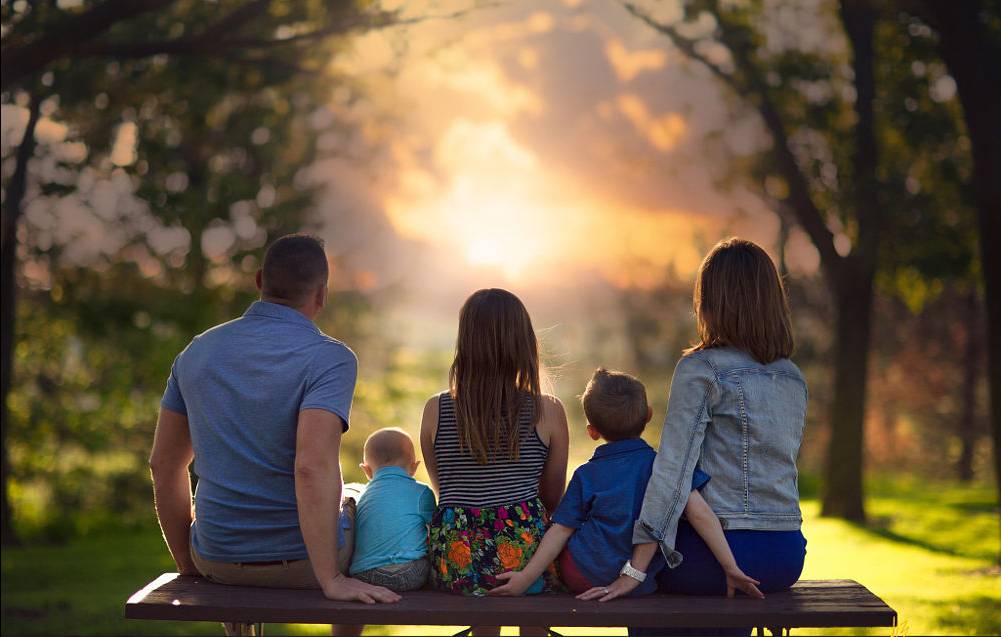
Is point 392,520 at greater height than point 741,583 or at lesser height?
greater

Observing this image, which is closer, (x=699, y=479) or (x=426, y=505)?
(x=699, y=479)

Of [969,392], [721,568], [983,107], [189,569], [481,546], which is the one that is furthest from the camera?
[969,392]

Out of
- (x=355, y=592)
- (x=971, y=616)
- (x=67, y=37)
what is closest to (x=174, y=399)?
(x=355, y=592)

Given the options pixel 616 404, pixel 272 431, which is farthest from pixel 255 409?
pixel 616 404

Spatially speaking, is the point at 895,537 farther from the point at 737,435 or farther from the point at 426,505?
the point at 426,505

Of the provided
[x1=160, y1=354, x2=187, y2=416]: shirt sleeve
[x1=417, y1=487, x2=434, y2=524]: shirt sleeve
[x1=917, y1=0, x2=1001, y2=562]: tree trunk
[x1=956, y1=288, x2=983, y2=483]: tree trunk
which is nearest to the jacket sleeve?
[x1=417, y1=487, x2=434, y2=524]: shirt sleeve

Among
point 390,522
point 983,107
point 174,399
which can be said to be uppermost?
point 983,107

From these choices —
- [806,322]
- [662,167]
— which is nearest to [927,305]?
[806,322]

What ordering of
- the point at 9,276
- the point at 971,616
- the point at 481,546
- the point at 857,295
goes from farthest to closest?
the point at 857,295 < the point at 9,276 < the point at 971,616 < the point at 481,546

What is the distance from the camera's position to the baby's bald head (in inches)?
143

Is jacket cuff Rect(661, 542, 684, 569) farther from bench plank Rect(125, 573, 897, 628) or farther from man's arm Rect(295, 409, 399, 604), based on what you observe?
man's arm Rect(295, 409, 399, 604)

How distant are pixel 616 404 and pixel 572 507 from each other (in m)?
→ 0.37

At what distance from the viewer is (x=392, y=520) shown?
3.54 m

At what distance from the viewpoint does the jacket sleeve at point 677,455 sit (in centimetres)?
324
